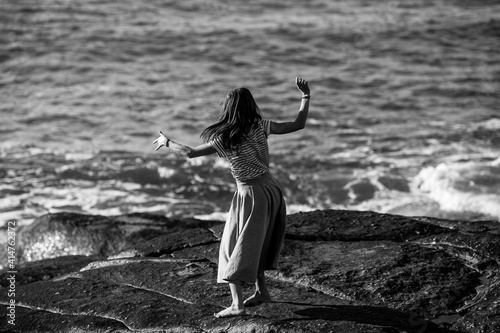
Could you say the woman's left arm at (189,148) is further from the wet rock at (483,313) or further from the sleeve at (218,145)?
the wet rock at (483,313)

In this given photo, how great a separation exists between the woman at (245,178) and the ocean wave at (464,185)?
283 inches

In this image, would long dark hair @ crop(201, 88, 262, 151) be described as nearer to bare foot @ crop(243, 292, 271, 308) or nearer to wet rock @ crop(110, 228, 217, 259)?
bare foot @ crop(243, 292, 271, 308)

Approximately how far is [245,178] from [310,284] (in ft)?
4.10

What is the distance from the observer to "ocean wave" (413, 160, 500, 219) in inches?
517

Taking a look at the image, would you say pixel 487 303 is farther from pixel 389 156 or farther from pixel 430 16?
pixel 430 16

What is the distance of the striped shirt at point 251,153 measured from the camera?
633 cm

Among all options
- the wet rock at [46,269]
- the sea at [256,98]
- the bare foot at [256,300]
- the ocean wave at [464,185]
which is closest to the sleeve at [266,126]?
the bare foot at [256,300]

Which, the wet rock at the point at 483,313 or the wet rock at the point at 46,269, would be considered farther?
the wet rock at the point at 46,269

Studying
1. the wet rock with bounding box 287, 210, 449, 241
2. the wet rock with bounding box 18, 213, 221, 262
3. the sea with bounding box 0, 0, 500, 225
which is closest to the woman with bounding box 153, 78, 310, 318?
the wet rock with bounding box 287, 210, 449, 241

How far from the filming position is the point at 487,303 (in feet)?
20.7

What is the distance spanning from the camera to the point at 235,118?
6211 millimetres

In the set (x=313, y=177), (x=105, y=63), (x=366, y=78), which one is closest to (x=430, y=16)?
(x=366, y=78)

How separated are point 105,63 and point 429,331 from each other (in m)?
17.3

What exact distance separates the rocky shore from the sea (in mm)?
4550
